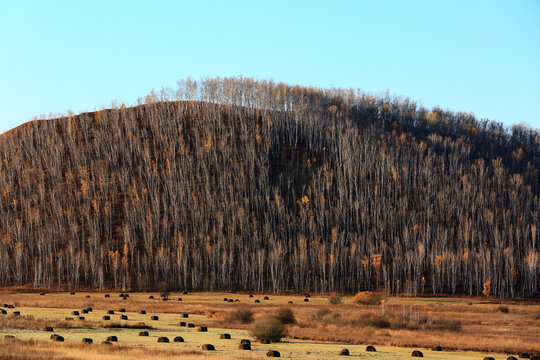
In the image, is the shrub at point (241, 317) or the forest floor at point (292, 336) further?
the shrub at point (241, 317)

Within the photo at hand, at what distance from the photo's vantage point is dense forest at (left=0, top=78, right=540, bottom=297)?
424 feet

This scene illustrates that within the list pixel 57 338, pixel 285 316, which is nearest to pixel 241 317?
pixel 285 316

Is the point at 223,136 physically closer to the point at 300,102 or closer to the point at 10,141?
the point at 300,102

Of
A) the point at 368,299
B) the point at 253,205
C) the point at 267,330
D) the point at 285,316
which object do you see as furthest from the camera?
the point at 253,205

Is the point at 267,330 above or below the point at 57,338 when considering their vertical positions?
below

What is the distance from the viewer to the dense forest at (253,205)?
12925 cm

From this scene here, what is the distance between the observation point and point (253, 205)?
149125 mm

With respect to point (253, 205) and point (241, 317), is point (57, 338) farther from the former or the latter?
point (253, 205)

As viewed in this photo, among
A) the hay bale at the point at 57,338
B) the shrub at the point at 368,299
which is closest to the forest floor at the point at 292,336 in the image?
the hay bale at the point at 57,338

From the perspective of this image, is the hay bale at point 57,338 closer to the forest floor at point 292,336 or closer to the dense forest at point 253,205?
the forest floor at point 292,336

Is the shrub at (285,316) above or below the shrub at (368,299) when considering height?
above

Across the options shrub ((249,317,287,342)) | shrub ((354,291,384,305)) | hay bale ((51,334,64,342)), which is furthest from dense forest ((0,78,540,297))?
hay bale ((51,334,64,342))

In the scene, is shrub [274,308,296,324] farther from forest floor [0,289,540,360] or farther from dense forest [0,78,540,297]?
dense forest [0,78,540,297]

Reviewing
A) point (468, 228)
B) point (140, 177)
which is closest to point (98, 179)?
point (140, 177)
